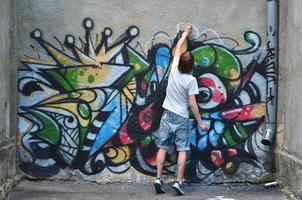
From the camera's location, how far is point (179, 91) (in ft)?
22.4

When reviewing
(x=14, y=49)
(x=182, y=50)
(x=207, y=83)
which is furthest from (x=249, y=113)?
(x=14, y=49)

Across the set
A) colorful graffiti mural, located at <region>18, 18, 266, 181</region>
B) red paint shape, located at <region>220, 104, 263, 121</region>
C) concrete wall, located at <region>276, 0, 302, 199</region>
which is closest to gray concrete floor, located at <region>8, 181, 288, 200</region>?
colorful graffiti mural, located at <region>18, 18, 266, 181</region>

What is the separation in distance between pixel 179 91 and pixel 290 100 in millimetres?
1369

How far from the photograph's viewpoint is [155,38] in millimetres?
7176

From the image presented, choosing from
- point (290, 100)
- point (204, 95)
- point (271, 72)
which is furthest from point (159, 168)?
point (271, 72)

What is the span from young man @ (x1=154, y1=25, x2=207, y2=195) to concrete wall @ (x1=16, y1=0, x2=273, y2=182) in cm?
36

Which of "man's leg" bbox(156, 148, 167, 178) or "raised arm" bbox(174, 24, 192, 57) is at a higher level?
"raised arm" bbox(174, 24, 192, 57)

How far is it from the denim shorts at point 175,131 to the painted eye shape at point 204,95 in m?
0.48

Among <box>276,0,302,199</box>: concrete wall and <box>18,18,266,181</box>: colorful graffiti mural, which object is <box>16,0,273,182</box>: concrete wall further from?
<box>276,0,302,199</box>: concrete wall

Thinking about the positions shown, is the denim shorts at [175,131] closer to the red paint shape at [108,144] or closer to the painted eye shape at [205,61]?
the red paint shape at [108,144]

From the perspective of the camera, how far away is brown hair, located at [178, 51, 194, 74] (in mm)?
6754

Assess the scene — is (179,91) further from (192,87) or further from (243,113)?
(243,113)

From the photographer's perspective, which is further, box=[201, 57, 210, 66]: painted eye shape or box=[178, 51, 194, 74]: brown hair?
box=[201, 57, 210, 66]: painted eye shape

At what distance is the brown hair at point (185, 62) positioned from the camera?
675 centimetres
